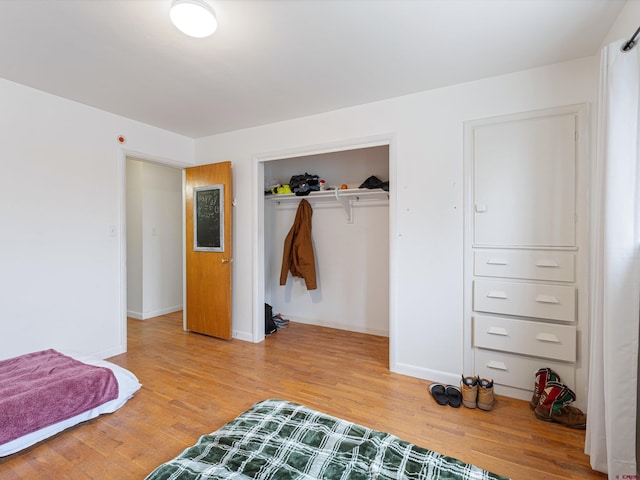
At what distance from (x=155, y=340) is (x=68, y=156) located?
211 centimetres

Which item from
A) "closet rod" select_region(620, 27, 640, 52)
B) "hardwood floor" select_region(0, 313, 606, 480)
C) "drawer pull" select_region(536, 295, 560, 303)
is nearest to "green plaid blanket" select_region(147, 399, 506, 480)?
"hardwood floor" select_region(0, 313, 606, 480)

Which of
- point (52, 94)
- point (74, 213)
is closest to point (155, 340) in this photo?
point (74, 213)

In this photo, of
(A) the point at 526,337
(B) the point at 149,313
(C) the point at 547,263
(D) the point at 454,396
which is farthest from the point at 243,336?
(C) the point at 547,263

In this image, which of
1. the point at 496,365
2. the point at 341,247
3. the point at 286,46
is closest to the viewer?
the point at 286,46

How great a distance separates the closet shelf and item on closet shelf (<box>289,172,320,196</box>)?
0.26ft

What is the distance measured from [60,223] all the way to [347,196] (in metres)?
2.91

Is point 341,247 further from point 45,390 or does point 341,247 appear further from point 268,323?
point 45,390

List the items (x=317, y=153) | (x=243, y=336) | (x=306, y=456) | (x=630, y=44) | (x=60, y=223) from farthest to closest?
(x=243, y=336) → (x=317, y=153) → (x=60, y=223) → (x=630, y=44) → (x=306, y=456)

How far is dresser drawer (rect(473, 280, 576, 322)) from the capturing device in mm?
2137

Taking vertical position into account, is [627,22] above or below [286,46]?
below

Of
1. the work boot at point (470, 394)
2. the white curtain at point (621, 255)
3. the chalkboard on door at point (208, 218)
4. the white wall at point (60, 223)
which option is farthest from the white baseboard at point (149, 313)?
the white curtain at point (621, 255)

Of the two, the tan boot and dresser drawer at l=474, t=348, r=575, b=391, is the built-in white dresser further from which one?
the tan boot

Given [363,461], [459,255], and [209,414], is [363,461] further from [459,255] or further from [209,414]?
[459,255]

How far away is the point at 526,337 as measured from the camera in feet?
7.36
